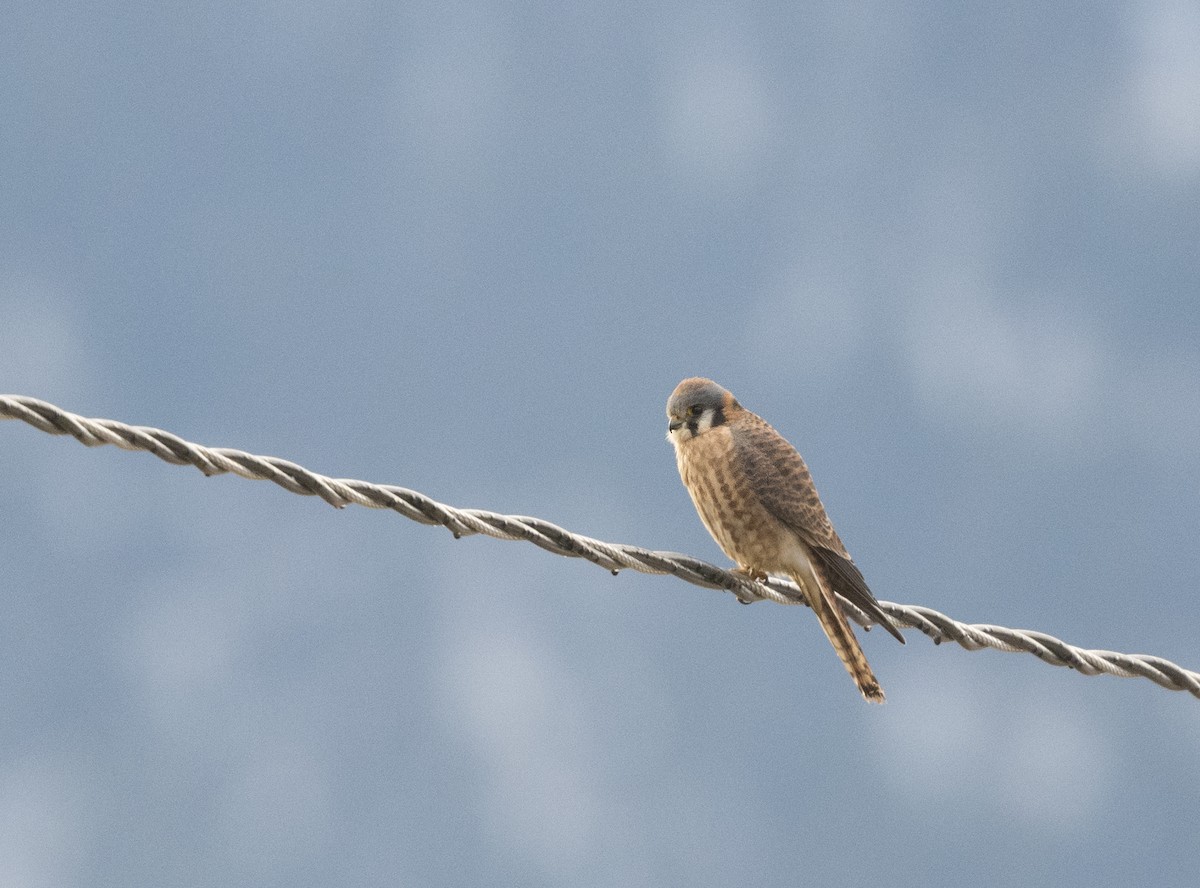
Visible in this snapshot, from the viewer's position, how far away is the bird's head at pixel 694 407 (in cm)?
509

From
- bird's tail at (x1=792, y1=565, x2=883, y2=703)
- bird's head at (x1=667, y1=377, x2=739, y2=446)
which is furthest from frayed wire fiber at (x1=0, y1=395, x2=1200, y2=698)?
bird's head at (x1=667, y1=377, x2=739, y2=446)

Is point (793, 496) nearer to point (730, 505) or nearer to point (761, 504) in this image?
point (761, 504)

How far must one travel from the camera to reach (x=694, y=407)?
5117 millimetres

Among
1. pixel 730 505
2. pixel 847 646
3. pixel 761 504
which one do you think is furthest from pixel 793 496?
pixel 847 646

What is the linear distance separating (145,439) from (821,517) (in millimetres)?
2385

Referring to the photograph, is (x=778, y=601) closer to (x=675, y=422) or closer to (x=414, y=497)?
(x=675, y=422)

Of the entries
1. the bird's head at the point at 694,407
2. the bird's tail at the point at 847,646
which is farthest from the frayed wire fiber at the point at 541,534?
the bird's head at the point at 694,407

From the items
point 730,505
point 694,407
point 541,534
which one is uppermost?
point 694,407

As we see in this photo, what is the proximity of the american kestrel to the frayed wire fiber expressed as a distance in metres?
0.08

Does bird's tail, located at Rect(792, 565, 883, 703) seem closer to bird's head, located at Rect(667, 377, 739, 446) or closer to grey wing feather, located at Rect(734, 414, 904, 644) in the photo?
grey wing feather, located at Rect(734, 414, 904, 644)

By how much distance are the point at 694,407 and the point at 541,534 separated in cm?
185

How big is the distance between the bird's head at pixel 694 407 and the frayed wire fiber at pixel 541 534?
0.68 metres

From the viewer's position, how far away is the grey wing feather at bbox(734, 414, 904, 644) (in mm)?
4504

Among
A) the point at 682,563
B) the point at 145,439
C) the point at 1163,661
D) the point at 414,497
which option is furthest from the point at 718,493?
the point at 145,439
